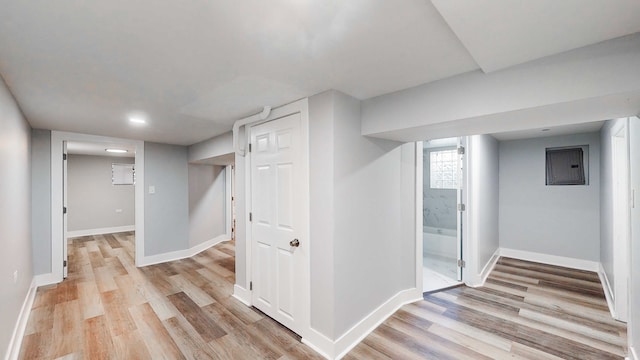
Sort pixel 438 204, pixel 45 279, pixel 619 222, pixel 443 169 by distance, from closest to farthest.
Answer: pixel 619 222
pixel 45 279
pixel 443 169
pixel 438 204

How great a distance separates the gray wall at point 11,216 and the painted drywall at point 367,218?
237 centimetres

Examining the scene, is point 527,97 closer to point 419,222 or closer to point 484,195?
point 419,222

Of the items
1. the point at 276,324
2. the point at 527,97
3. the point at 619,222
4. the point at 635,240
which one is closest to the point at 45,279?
the point at 276,324

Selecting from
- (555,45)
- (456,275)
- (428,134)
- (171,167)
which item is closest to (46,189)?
(171,167)

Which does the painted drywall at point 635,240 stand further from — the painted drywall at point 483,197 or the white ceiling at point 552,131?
the white ceiling at point 552,131

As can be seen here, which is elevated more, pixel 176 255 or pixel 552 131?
pixel 552 131

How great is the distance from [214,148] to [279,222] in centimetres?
220

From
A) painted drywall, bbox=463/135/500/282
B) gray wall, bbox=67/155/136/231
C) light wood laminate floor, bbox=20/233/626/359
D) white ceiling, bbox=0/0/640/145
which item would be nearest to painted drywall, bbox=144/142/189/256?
light wood laminate floor, bbox=20/233/626/359

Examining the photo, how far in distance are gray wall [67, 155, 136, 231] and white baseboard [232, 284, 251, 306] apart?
6.19 m

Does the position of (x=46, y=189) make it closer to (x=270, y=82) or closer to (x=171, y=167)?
(x=171, y=167)

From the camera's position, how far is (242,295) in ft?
9.97

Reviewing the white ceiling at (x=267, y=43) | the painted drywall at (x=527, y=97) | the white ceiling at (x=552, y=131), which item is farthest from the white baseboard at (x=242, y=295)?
the white ceiling at (x=552, y=131)

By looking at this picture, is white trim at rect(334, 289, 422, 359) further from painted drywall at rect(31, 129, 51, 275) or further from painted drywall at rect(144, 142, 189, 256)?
painted drywall at rect(31, 129, 51, 275)

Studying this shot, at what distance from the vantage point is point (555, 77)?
4.60ft
